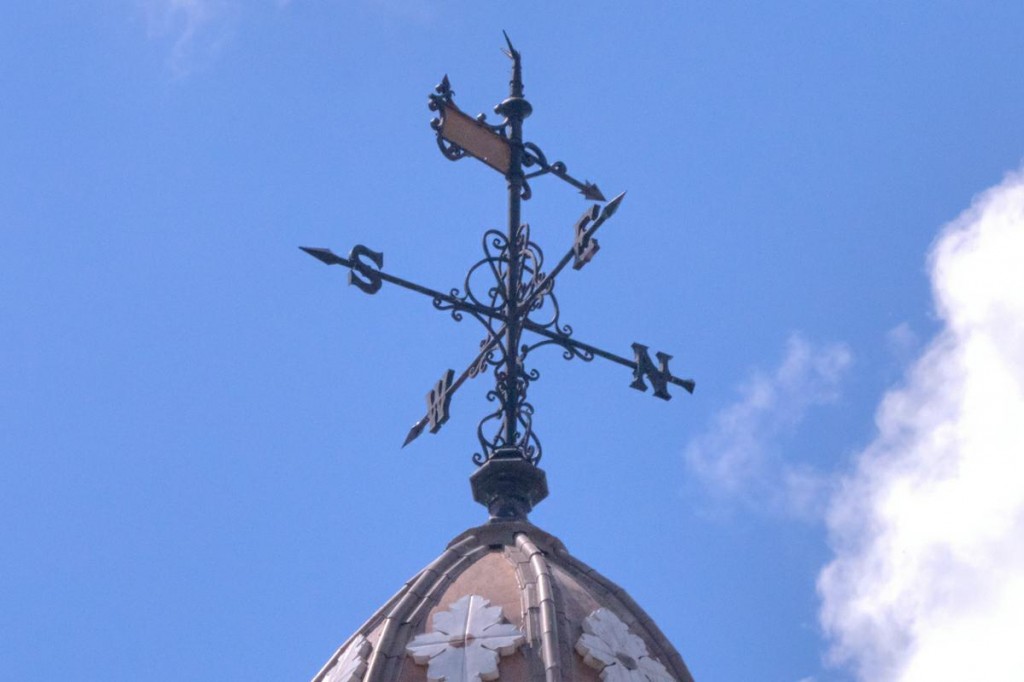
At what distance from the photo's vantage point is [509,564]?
11.6 m

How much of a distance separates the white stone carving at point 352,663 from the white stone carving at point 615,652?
1.24 m

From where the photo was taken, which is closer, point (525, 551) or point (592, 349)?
point (525, 551)

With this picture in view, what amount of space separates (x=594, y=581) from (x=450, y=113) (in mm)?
3837

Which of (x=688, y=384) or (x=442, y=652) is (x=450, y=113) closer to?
(x=688, y=384)

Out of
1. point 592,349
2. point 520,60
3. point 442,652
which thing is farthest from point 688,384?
point 442,652

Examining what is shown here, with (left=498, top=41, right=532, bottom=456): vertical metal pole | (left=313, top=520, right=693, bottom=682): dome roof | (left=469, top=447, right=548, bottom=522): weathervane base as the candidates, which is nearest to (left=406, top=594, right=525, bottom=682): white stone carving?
(left=313, top=520, right=693, bottom=682): dome roof

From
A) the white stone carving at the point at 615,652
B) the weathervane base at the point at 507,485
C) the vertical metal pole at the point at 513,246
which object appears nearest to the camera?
the white stone carving at the point at 615,652

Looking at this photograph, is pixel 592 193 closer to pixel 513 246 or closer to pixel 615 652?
pixel 513 246

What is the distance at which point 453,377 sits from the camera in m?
13.7

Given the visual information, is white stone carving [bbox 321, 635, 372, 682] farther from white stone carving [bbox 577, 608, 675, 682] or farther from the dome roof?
white stone carving [bbox 577, 608, 675, 682]

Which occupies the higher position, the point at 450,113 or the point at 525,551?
the point at 450,113

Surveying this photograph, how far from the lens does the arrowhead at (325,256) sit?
1287cm

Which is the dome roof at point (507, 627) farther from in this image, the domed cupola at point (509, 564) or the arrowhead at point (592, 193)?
the arrowhead at point (592, 193)

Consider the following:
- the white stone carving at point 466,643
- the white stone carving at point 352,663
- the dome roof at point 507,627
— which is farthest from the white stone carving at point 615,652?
the white stone carving at point 352,663
